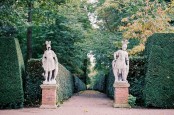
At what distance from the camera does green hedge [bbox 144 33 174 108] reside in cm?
1395

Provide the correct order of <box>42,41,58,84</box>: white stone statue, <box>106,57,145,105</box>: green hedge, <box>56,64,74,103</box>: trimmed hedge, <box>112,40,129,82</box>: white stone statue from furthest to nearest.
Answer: <box>56,64,74,103</box>: trimmed hedge → <box>106,57,145,105</box>: green hedge → <box>112,40,129,82</box>: white stone statue → <box>42,41,58,84</box>: white stone statue

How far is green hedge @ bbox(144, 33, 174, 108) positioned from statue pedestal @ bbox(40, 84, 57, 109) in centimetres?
428

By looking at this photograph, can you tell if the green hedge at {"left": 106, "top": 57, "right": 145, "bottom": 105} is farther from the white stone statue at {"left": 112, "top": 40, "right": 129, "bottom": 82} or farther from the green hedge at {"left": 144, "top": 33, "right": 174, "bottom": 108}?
the white stone statue at {"left": 112, "top": 40, "right": 129, "bottom": 82}

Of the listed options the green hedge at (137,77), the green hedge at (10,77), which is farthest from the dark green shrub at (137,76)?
the green hedge at (10,77)

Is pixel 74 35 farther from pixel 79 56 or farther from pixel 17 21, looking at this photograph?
pixel 17 21

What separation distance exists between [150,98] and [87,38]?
1356 centimetres

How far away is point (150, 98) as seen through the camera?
14016 mm

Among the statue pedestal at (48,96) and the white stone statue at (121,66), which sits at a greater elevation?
the white stone statue at (121,66)

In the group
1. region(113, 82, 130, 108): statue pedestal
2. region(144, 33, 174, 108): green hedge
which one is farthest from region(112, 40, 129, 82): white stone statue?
region(144, 33, 174, 108): green hedge

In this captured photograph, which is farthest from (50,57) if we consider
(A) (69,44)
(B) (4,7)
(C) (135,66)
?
(A) (69,44)

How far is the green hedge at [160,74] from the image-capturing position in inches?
549

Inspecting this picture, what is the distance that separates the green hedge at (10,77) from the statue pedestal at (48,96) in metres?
1.07

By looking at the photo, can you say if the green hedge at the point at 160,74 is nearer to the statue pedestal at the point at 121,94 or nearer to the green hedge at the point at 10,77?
the statue pedestal at the point at 121,94

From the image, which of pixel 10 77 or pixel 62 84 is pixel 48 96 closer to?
pixel 10 77
